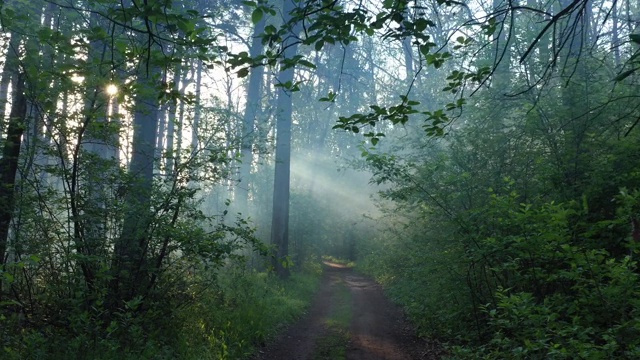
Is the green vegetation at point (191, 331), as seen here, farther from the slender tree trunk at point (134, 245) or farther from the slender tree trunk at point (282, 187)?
the slender tree trunk at point (282, 187)

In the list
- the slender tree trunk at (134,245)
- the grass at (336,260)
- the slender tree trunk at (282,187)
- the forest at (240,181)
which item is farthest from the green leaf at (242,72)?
the grass at (336,260)

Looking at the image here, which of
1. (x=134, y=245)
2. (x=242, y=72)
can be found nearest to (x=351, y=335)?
(x=134, y=245)

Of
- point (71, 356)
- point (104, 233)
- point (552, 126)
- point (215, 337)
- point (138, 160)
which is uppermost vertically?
point (552, 126)

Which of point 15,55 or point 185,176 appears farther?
point 185,176

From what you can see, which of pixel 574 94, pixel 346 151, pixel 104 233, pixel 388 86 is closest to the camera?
pixel 104 233

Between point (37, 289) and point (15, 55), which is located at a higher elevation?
point (15, 55)

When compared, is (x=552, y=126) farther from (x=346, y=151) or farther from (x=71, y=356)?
(x=346, y=151)

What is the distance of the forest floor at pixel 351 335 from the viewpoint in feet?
27.3

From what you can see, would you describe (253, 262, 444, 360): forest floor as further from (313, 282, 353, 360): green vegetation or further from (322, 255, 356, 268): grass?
(322, 255, 356, 268): grass

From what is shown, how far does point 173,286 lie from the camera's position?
799cm

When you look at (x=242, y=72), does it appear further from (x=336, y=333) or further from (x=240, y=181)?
(x=336, y=333)

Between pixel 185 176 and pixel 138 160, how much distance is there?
2.03m

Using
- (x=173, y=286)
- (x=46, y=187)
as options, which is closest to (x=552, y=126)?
(x=173, y=286)

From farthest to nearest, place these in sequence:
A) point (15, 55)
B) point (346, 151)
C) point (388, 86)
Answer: point (346, 151)
point (388, 86)
point (15, 55)
